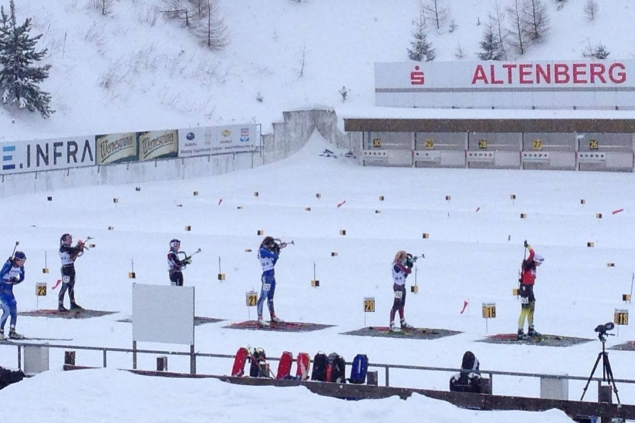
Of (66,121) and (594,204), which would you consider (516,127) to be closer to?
(594,204)

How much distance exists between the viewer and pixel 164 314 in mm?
18125

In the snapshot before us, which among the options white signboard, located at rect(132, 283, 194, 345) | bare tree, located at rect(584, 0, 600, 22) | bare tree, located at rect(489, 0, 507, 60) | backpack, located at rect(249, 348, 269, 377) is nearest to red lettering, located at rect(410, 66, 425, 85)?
bare tree, located at rect(489, 0, 507, 60)

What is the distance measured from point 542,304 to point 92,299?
28.2ft

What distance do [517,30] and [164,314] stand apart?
4878cm

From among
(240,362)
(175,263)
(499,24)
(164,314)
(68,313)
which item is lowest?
(240,362)

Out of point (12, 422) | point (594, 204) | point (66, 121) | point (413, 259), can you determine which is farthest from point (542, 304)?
point (66, 121)

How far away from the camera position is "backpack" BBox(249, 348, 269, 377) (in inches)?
682

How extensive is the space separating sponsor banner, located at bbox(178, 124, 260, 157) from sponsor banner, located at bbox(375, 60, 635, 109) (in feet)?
17.7

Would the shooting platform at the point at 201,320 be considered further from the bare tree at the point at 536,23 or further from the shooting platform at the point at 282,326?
the bare tree at the point at 536,23

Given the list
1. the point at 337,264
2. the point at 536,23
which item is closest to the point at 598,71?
the point at 536,23

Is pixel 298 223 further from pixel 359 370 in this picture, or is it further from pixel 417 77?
pixel 359 370

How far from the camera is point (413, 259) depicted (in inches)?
909

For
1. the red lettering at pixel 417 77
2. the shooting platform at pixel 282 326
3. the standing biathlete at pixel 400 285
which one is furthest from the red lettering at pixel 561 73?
the standing biathlete at pixel 400 285

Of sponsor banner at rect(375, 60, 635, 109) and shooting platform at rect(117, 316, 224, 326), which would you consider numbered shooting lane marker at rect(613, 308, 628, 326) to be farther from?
sponsor banner at rect(375, 60, 635, 109)
